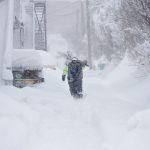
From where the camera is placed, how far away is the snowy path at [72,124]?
8.19m

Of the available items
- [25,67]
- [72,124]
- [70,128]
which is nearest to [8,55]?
[25,67]

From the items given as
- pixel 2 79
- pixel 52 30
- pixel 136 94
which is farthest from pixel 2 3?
pixel 52 30

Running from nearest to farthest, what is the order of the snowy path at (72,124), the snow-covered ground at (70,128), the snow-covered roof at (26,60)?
the snow-covered ground at (70,128)
the snowy path at (72,124)
the snow-covered roof at (26,60)

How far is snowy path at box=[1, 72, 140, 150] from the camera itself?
819 cm

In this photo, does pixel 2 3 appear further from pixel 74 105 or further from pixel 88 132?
pixel 88 132

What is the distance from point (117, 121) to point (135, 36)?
21.1ft

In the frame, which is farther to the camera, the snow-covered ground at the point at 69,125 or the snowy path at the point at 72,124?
the snowy path at the point at 72,124

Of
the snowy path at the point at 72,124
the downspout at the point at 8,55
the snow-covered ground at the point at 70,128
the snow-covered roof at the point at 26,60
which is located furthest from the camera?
the snow-covered roof at the point at 26,60

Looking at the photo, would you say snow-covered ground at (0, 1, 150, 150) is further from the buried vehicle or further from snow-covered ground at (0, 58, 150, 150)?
the buried vehicle

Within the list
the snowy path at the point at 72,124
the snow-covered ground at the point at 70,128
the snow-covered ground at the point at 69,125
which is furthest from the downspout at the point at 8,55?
the snow-covered ground at the point at 70,128

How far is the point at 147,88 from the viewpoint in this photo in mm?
16328

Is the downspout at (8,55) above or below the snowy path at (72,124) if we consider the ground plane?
above

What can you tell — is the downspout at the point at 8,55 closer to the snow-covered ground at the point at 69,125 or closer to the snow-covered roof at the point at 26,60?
the snow-covered ground at the point at 69,125

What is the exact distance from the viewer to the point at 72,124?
33.6ft
